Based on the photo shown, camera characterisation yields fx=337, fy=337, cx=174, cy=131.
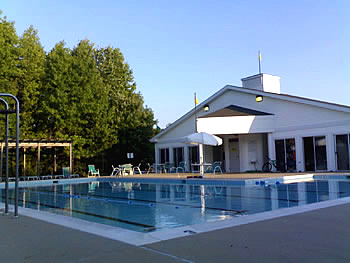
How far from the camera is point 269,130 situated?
20406 millimetres

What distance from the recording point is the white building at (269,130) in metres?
18.0

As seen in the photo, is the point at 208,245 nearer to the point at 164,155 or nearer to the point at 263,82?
the point at 263,82

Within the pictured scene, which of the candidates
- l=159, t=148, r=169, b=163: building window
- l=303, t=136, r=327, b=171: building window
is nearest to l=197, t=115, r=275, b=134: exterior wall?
l=303, t=136, r=327, b=171: building window

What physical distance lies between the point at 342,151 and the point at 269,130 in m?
4.21

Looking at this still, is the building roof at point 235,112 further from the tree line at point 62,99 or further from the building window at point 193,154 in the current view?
the tree line at point 62,99

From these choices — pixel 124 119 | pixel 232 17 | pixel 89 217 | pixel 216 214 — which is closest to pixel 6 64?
pixel 124 119

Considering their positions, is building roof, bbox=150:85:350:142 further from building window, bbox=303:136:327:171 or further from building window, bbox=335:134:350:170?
building window, bbox=303:136:327:171

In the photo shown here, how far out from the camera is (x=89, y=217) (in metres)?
7.74

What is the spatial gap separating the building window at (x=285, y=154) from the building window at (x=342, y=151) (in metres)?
2.41

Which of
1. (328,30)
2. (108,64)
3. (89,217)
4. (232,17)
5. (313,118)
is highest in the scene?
(108,64)

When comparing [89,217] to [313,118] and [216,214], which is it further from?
[313,118]

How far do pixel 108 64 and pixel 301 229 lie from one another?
33.0 m

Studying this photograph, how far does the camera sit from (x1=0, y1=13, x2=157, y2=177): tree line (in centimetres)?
2584

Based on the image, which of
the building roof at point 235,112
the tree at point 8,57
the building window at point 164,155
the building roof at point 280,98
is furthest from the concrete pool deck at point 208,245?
the tree at point 8,57
